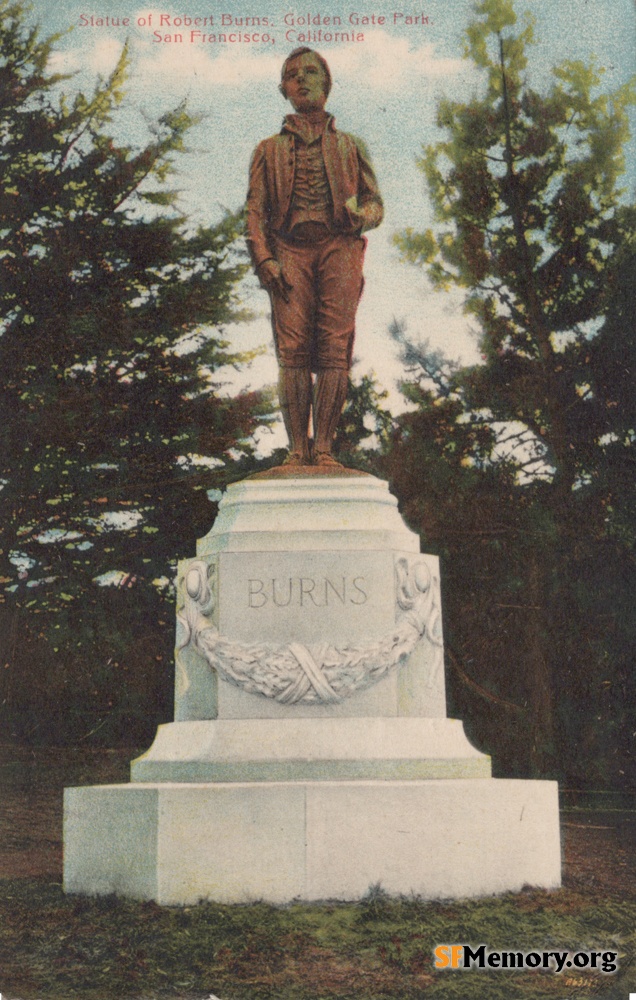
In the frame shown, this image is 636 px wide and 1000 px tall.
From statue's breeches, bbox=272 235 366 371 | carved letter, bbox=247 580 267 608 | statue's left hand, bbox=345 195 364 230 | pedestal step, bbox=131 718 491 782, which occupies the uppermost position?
statue's left hand, bbox=345 195 364 230

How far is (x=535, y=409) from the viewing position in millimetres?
14586

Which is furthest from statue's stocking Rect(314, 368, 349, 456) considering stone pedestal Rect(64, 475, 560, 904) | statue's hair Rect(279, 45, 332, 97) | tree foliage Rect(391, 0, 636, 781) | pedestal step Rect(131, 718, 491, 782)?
tree foliage Rect(391, 0, 636, 781)

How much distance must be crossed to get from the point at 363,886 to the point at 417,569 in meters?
1.91

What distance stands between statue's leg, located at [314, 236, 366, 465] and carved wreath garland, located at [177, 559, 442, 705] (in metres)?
1.19

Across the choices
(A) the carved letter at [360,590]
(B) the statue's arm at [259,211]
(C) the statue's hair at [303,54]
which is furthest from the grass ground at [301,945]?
(C) the statue's hair at [303,54]

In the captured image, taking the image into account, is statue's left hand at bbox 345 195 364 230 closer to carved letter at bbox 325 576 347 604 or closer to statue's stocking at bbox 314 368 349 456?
statue's stocking at bbox 314 368 349 456

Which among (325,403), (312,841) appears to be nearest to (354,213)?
(325,403)

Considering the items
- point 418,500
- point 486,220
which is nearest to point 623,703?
point 418,500

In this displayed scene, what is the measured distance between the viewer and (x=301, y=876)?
6734 mm

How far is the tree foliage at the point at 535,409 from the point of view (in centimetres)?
1327

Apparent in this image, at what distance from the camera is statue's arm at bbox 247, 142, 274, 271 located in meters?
8.34

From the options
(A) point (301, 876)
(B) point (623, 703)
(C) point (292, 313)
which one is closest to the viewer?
(A) point (301, 876)

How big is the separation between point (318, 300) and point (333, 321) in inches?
7.1

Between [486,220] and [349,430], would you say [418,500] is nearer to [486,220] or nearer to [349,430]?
[349,430]
